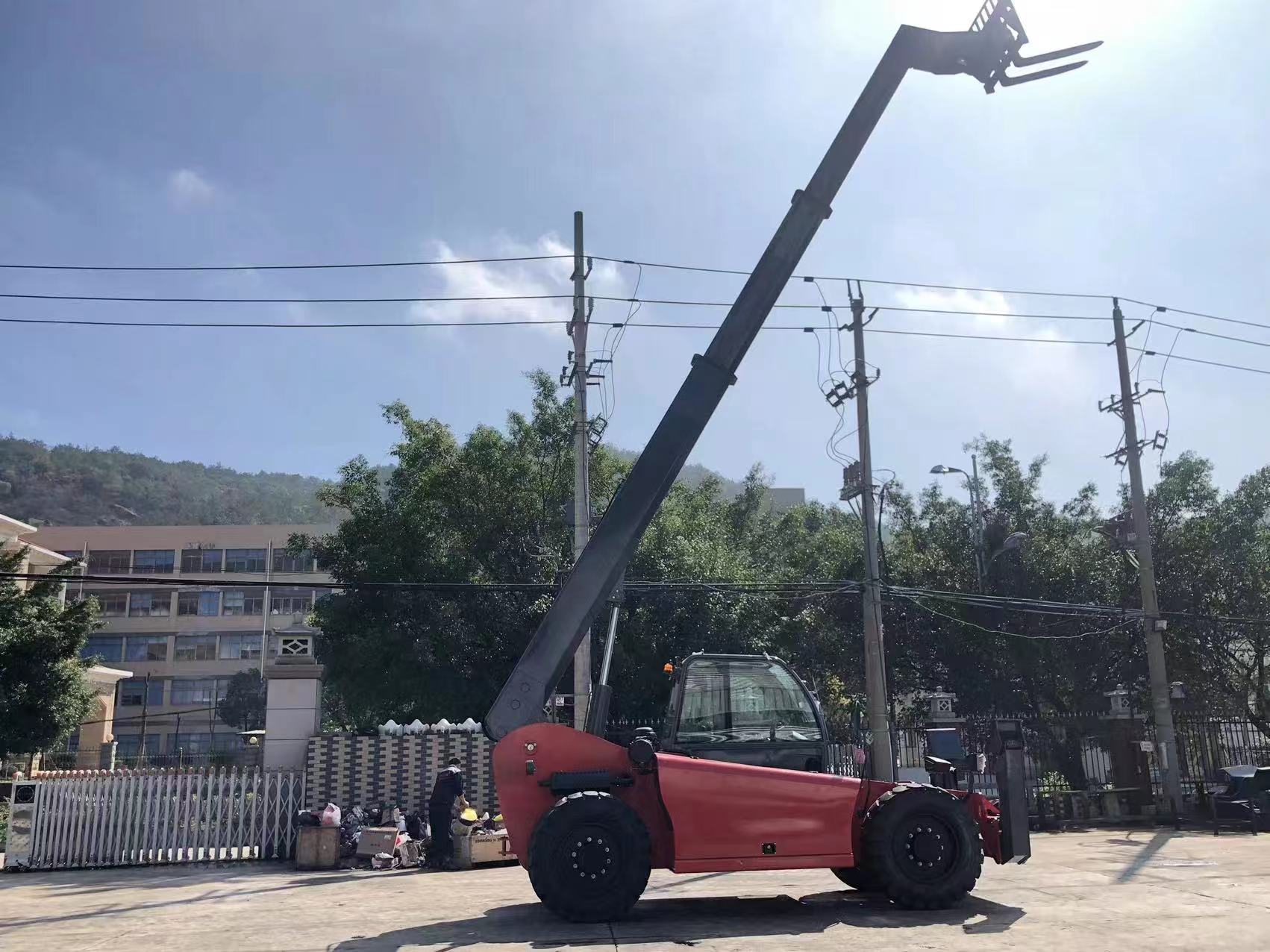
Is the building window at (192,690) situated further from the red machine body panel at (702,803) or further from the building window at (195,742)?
the red machine body panel at (702,803)

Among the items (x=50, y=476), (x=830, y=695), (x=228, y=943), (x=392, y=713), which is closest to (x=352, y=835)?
(x=228, y=943)

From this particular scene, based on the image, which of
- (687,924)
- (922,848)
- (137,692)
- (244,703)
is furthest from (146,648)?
(922,848)

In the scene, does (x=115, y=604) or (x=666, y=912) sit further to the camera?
(x=115, y=604)

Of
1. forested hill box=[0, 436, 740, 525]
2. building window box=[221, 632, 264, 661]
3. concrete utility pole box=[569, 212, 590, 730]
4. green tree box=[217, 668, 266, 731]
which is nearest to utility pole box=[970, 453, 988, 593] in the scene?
concrete utility pole box=[569, 212, 590, 730]

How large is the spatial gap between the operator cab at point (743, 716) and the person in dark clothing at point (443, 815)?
621 cm

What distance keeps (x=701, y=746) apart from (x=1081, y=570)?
22.0 meters

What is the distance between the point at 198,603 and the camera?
217 feet

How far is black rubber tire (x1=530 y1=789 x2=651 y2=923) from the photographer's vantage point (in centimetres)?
834

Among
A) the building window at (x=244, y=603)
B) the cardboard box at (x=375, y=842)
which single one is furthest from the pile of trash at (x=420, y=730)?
the building window at (x=244, y=603)

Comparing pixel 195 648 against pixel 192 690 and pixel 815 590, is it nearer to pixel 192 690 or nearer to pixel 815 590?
pixel 192 690

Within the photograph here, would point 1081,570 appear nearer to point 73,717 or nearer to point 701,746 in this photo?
point 701,746

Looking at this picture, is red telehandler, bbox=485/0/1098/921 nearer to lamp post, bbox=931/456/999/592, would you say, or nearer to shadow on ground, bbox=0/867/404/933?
shadow on ground, bbox=0/867/404/933

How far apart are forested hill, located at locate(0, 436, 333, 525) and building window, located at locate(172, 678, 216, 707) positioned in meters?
37.3

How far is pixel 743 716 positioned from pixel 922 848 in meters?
1.97
